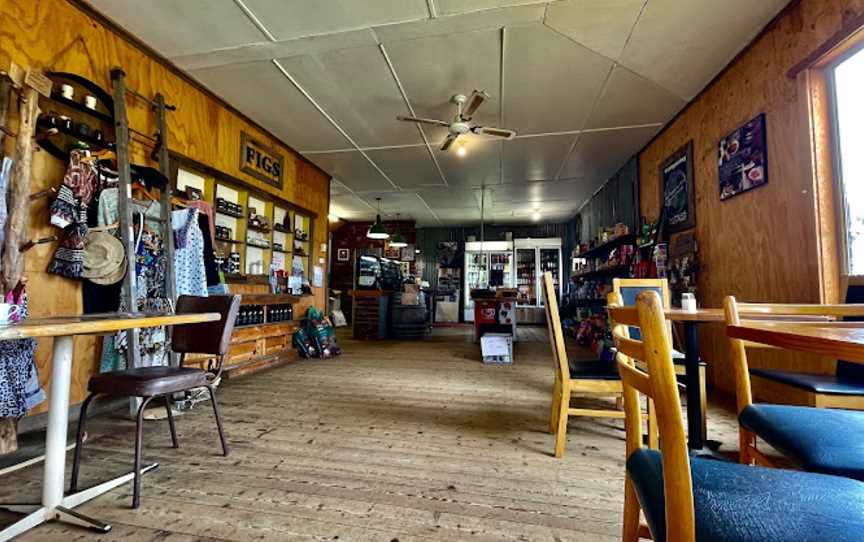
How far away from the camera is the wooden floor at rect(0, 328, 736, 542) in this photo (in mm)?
1368

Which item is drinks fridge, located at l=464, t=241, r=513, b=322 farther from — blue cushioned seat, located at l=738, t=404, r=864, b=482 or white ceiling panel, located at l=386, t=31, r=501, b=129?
blue cushioned seat, located at l=738, t=404, r=864, b=482

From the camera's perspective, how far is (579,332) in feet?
20.8

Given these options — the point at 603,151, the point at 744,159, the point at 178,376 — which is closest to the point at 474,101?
the point at 744,159

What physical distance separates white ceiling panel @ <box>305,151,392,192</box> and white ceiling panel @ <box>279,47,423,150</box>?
0.79 m

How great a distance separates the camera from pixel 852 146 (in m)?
2.29

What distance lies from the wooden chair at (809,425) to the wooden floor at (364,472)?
0.63m

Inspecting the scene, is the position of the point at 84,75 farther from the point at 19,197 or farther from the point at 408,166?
the point at 408,166

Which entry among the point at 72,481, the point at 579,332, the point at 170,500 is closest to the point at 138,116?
the point at 72,481

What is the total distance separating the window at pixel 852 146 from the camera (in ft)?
7.34

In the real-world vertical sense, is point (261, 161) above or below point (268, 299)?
above

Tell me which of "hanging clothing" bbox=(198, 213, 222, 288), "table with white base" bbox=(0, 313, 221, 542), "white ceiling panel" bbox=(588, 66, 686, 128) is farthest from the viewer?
"white ceiling panel" bbox=(588, 66, 686, 128)

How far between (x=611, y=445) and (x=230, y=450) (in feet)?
7.28

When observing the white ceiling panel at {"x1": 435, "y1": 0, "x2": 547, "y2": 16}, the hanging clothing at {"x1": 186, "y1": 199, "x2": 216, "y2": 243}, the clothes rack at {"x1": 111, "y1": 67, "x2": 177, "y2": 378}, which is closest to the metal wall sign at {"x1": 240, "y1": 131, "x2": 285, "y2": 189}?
the hanging clothing at {"x1": 186, "y1": 199, "x2": 216, "y2": 243}

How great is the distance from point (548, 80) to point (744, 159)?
1828 mm
